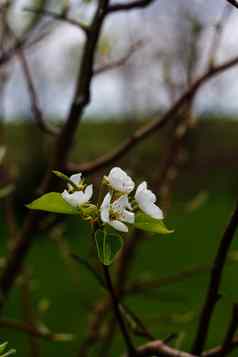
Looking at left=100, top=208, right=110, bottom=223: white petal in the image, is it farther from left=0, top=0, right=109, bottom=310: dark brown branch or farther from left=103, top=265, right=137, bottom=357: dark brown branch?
left=0, top=0, right=109, bottom=310: dark brown branch

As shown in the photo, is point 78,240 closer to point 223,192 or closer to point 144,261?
point 144,261

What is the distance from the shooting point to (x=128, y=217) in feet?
2.06

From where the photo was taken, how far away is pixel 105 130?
10.4 m

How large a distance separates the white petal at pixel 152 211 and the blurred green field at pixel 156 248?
4.04 ft

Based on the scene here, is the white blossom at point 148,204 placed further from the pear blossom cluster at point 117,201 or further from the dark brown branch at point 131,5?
the dark brown branch at point 131,5

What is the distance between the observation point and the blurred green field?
4.30 meters

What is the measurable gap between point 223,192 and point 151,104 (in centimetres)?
237

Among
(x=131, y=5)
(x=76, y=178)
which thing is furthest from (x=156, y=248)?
(x=76, y=178)

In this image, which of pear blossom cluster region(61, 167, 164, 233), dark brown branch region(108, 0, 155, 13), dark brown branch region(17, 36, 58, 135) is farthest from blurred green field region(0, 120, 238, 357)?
pear blossom cluster region(61, 167, 164, 233)

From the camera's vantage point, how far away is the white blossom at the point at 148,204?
0.63m

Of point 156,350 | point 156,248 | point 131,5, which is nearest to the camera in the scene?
point 156,350

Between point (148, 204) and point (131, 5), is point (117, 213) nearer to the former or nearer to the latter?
point (148, 204)

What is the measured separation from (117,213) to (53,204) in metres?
0.06

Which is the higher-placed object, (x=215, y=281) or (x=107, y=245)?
(x=107, y=245)
